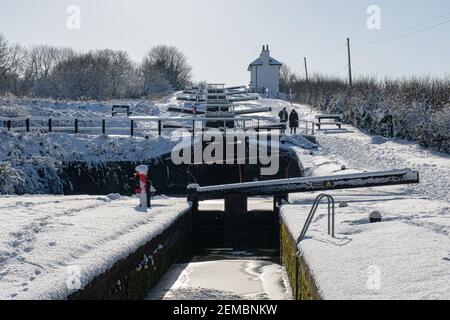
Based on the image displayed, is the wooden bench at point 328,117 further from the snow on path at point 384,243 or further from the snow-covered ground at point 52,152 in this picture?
the snow on path at point 384,243

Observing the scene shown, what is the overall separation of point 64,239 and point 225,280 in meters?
4.02

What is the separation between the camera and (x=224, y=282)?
12367 millimetres

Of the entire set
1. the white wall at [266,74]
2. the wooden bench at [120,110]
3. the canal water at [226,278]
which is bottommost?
the canal water at [226,278]

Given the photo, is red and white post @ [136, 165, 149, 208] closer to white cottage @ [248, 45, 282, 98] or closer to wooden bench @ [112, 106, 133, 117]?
wooden bench @ [112, 106, 133, 117]

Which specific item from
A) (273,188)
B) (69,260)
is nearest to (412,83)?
(273,188)

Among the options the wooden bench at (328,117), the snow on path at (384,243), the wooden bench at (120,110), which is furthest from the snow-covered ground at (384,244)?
the wooden bench at (120,110)

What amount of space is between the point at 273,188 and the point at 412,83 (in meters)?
25.8

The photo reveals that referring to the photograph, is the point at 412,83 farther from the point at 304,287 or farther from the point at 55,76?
the point at 55,76

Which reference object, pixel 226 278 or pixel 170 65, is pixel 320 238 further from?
pixel 170 65

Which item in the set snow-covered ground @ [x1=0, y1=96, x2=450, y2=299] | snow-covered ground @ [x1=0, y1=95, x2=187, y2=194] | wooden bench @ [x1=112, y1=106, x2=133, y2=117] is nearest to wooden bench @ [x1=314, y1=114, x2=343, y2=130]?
snow-covered ground @ [x1=0, y1=95, x2=187, y2=194]

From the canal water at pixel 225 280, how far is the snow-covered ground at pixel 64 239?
114 cm

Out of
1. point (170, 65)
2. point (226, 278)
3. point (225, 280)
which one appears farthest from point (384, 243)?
point (170, 65)

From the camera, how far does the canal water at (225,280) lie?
1127cm
